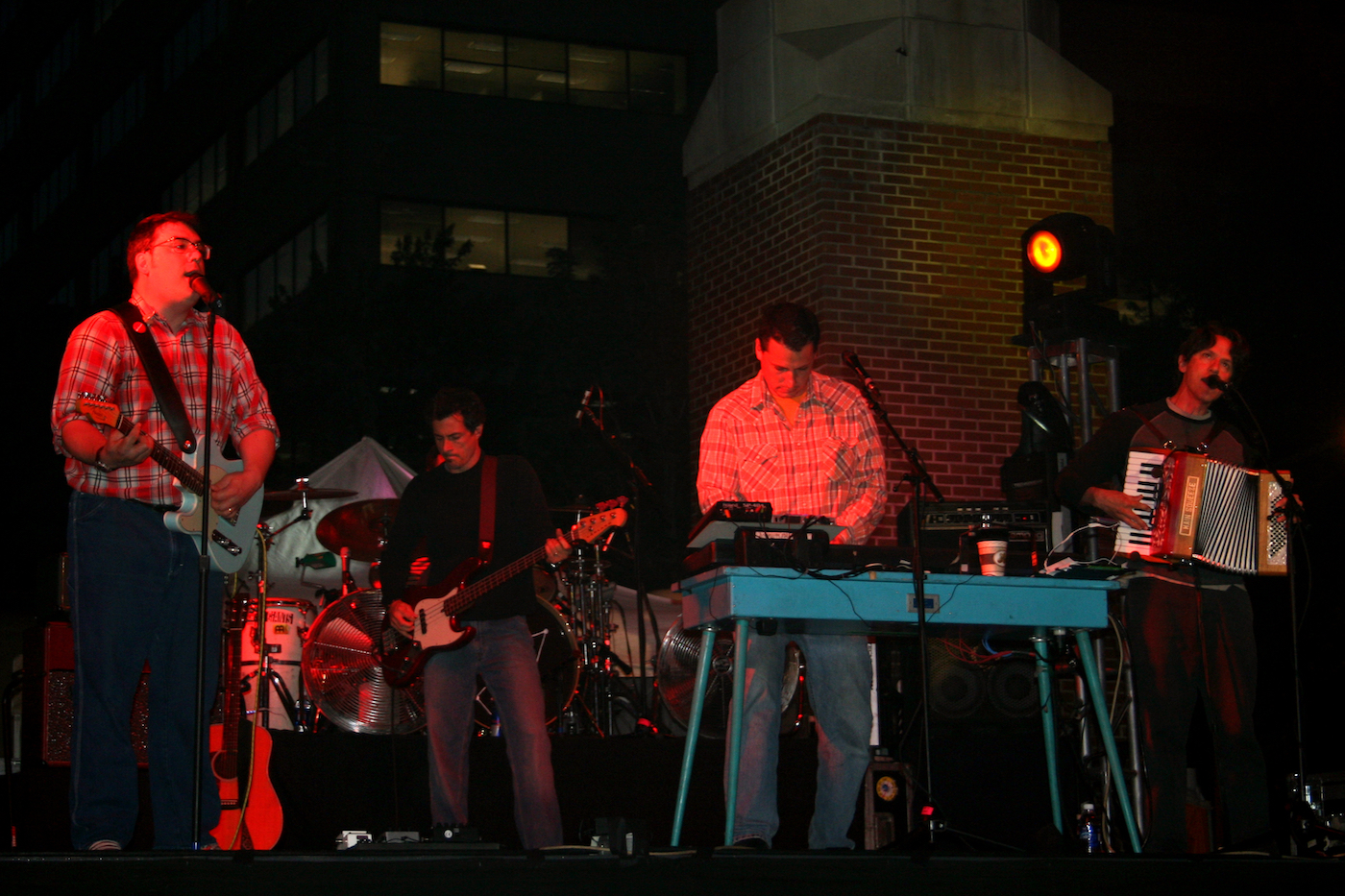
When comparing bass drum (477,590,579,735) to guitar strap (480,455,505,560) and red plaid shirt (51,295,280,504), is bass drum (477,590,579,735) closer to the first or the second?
guitar strap (480,455,505,560)

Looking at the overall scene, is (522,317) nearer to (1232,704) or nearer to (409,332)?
(409,332)

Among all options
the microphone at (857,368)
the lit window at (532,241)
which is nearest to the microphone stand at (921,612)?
the microphone at (857,368)

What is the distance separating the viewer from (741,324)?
360 inches

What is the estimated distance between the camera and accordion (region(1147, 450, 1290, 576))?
16.5 feet

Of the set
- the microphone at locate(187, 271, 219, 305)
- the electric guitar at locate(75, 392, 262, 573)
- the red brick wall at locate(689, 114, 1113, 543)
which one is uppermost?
the red brick wall at locate(689, 114, 1113, 543)

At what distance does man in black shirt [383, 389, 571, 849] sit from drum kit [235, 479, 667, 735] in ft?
6.62

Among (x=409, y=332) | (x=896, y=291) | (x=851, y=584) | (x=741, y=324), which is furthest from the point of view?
(x=409, y=332)

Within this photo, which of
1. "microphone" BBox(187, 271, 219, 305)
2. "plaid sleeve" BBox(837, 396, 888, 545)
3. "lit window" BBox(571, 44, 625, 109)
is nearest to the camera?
"microphone" BBox(187, 271, 219, 305)

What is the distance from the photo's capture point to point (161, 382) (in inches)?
166

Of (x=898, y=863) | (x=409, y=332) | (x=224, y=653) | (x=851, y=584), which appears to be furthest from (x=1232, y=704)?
(x=409, y=332)

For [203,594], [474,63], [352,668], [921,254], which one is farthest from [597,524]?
[474,63]

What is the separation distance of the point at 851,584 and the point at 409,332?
635 inches

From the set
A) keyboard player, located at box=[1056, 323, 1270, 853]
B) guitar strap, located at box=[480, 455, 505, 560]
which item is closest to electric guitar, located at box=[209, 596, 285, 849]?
Answer: guitar strap, located at box=[480, 455, 505, 560]

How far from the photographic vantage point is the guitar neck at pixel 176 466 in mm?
4051
